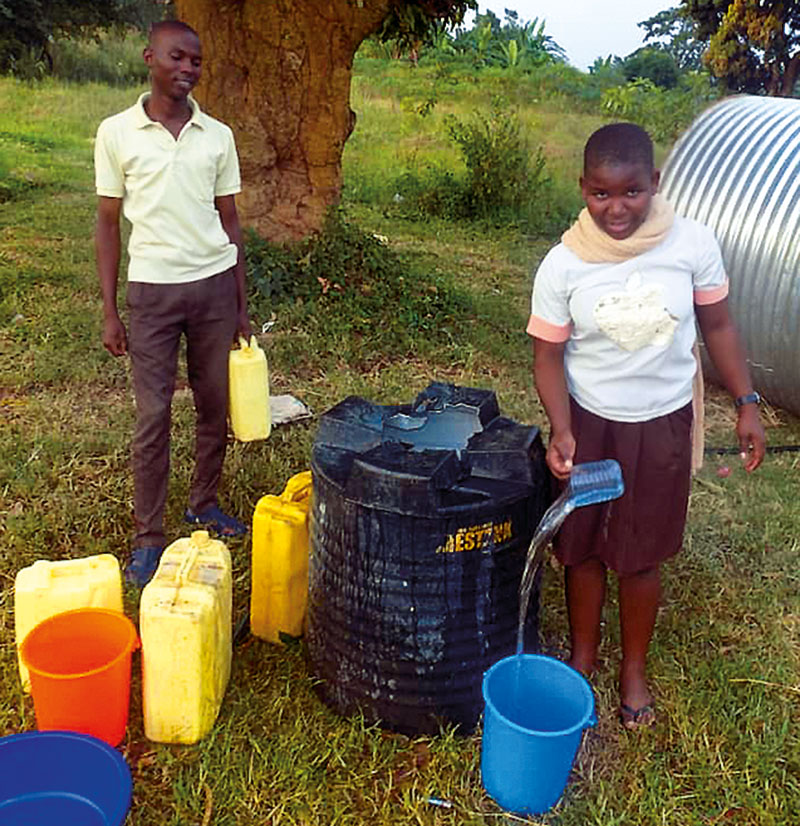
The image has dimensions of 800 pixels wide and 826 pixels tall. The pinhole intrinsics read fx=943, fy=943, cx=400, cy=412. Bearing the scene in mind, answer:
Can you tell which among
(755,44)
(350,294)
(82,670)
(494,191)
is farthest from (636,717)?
(755,44)

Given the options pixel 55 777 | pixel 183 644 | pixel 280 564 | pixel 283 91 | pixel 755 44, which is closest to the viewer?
pixel 55 777

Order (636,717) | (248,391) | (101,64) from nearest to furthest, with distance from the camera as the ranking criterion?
(636,717) → (248,391) → (101,64)

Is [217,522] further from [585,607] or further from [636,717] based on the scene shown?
[636,717]

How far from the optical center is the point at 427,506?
246cm

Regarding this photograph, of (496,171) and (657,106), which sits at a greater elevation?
(657,106)

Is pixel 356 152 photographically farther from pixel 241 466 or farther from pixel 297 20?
pixel 241 466

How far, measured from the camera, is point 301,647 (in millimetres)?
3117

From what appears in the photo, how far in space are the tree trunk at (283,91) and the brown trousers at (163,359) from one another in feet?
11.0

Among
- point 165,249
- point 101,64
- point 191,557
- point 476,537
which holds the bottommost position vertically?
point 191,557

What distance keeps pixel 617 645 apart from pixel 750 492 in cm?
Answer: 151

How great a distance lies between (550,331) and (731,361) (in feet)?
1.75

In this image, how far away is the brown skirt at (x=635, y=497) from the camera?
256 centimetres

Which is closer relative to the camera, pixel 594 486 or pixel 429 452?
pixel 594 486

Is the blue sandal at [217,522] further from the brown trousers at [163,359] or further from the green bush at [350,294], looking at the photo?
the green bush at [350,294]
